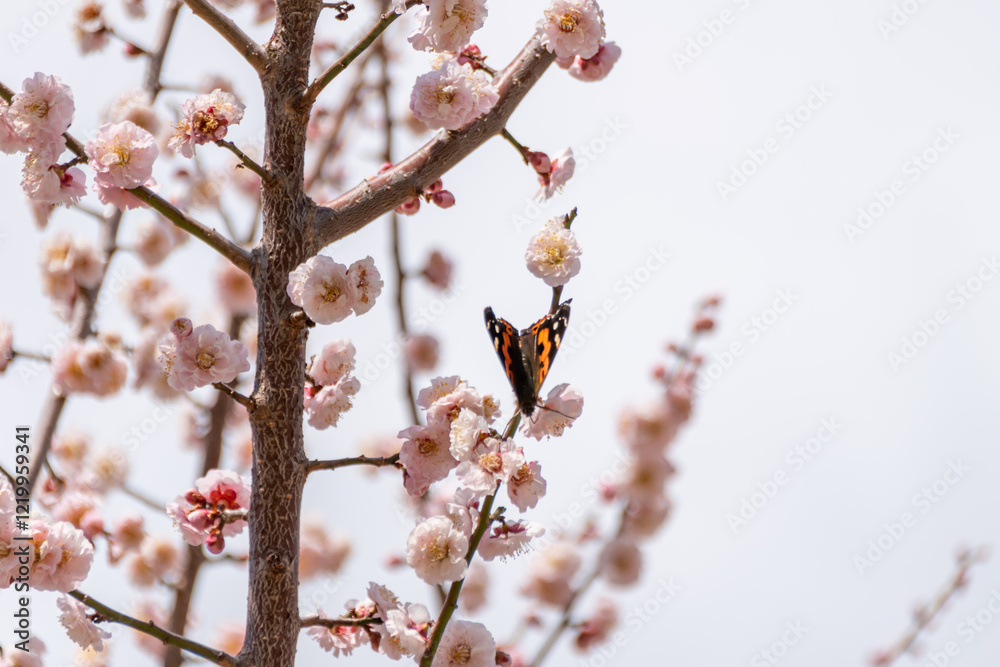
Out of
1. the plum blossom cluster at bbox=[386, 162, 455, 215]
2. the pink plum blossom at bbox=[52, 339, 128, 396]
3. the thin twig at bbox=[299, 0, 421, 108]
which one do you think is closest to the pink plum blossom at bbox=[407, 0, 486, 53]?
the thin twig at bbox=[299, 0, 421, 108]

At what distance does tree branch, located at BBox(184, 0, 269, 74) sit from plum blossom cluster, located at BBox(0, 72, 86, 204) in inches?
11.5

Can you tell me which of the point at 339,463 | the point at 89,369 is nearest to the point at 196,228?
the point at 339,463

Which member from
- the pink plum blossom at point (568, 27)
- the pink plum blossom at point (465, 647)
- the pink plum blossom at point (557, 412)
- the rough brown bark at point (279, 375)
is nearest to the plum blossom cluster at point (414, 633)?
the pink plum blossom at point (465, 647)

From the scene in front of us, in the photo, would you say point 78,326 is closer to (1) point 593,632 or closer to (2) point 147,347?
(2) point 147,347

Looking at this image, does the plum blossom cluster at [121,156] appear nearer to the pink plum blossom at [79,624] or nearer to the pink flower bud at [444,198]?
the pink flower bud at [444,198]

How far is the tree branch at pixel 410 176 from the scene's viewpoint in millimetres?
1486

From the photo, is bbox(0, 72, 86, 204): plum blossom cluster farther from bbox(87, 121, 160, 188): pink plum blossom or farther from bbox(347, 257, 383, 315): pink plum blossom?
bbox(347, 257, 383, 315): pink plum blossom

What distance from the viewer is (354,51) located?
1.37 m

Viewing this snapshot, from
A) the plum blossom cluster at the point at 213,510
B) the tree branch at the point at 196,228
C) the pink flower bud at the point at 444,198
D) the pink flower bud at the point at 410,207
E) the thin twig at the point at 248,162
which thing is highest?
the pink flower bud at the point at 444,198

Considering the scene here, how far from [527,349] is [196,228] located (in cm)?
65

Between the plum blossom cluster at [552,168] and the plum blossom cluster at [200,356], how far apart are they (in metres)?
0.74

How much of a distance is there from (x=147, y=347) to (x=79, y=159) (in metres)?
2.21

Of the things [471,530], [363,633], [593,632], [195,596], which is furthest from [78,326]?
[593,632]

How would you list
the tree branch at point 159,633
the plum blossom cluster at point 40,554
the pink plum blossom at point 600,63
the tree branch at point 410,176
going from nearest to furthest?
the tree branch at point 159,633
the plum blossom cluster at point 40,554
the tree branch at point 410,176
the pink plum blossom at point 600,63
